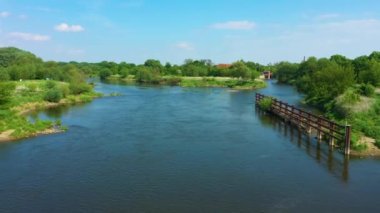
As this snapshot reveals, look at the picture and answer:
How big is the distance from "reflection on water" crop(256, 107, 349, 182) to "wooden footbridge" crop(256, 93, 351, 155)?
463mm

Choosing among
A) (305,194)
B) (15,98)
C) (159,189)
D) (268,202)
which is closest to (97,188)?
(159,189)

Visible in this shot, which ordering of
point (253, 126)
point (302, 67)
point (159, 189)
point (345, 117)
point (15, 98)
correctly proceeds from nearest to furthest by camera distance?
point (159, 189) → point (345, 117) → point (253, 126) → point (15, 98) → point (302, 67)

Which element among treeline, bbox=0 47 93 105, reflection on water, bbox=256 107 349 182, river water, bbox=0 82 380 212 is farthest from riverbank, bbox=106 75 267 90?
river water, bbox=0 82 380 212

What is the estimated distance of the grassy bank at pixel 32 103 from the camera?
30938 millimetres

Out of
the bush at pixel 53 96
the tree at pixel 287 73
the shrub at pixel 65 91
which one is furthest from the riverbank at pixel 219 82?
the bush at pixel 53 96

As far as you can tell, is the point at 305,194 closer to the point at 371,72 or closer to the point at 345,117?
the point at 345,117

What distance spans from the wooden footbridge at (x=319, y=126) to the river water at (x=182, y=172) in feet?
3.17

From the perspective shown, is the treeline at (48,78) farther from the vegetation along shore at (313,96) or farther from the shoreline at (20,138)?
the shoreline at (20,138)

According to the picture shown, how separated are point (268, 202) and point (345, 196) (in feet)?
12.1

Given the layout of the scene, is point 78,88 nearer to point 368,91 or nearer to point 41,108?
point 41,108

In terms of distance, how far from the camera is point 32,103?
4956 cm

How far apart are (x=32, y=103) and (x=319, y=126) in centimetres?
3692

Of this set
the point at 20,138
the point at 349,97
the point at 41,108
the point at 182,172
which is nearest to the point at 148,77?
the point at 41,108

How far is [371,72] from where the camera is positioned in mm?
50781
